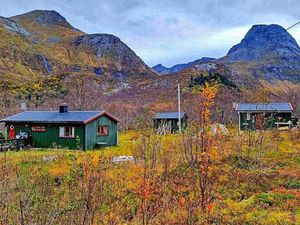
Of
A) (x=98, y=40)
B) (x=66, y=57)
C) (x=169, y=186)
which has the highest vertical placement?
(x=98, y=40)

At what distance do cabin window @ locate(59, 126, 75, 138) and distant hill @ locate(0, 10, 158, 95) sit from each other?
7821 cm

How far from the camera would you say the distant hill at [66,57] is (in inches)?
4737

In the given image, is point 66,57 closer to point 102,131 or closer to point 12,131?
point 12,131

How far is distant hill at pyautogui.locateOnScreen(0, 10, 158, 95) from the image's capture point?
12031 cm

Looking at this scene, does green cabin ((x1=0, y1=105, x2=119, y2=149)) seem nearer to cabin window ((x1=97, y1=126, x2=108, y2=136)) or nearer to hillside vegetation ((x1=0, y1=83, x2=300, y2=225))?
cabin window ((x1=97, y1=126, x2=108, y2=136))

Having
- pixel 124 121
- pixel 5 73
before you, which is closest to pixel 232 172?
pixel 124 121

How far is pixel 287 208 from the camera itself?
10555mm

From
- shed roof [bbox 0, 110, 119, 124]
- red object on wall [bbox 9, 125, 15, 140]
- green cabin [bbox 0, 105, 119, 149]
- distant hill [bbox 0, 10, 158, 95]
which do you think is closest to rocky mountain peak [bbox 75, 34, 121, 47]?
distant hill [bbox 0, 10, 158, 95]

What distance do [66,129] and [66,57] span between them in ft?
444

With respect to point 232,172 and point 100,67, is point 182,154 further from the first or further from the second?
point 100,67

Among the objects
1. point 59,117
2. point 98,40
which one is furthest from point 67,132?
point 98,40

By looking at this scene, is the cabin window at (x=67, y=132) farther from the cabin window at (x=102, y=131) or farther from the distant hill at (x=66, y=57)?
the distant hill at (x=66, y=57)

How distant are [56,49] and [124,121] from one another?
420ft

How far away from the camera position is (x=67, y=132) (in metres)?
24.2
